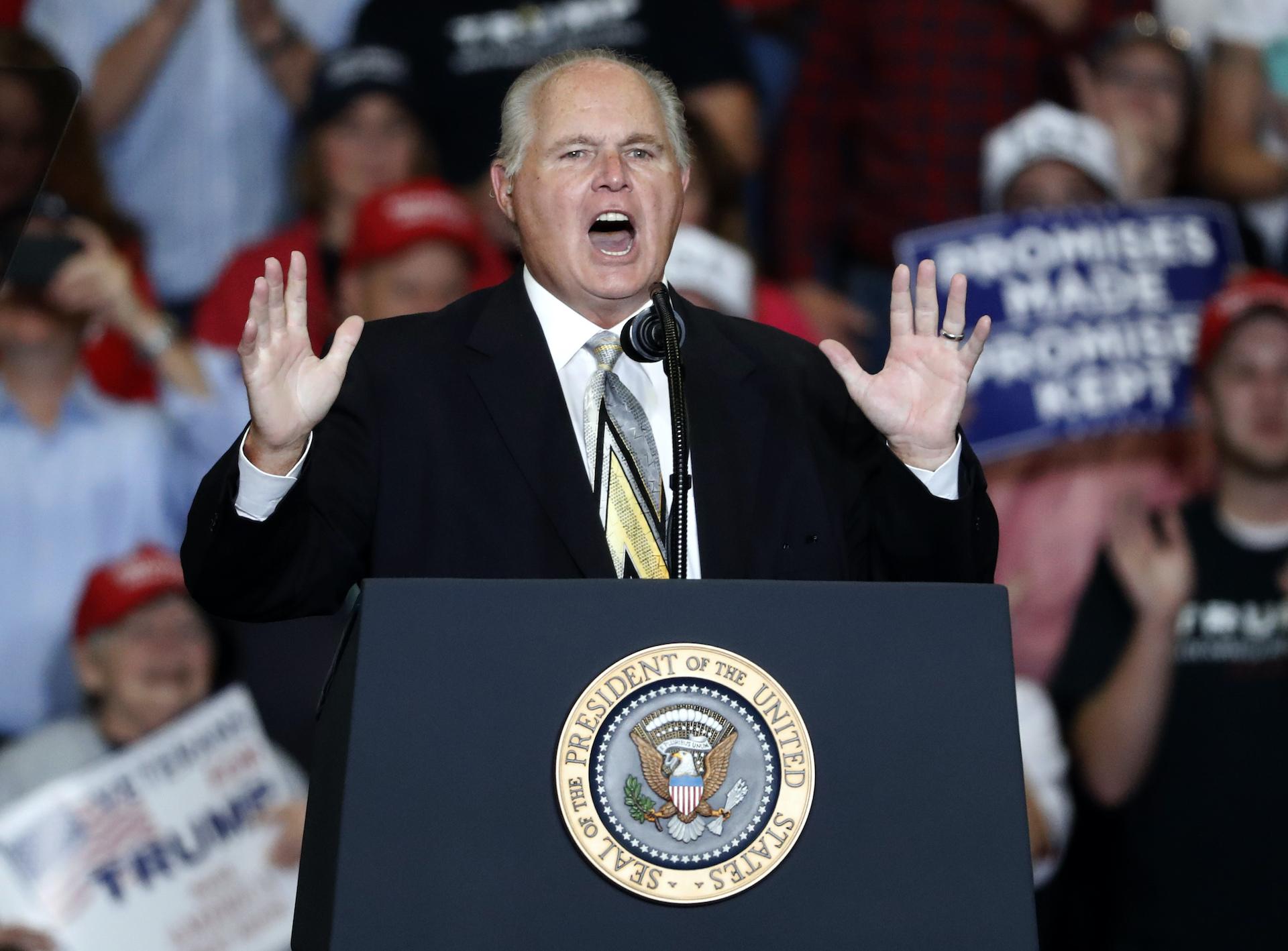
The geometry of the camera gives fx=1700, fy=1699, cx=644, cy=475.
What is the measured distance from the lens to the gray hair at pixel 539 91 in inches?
78.0

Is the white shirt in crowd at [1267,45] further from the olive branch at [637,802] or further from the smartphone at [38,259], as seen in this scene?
the olive branch at [637,802]

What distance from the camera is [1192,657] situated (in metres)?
4.21

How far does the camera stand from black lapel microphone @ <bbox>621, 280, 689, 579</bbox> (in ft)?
5.04

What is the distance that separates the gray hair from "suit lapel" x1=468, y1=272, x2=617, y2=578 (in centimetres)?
19

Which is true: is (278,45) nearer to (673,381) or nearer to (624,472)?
(624,472)

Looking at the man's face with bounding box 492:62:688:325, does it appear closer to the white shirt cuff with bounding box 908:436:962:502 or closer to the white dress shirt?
the white dress shirt

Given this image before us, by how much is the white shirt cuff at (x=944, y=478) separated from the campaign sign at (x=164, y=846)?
102 inches

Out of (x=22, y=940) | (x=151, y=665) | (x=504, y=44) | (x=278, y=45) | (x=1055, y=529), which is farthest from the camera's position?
(x=278, y=45)

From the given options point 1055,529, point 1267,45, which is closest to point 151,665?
point 1055,529

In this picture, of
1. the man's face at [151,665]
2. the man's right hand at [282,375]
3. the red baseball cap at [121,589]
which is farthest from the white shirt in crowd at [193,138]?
the man's right hand at [282,375]

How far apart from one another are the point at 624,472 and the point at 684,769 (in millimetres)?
431

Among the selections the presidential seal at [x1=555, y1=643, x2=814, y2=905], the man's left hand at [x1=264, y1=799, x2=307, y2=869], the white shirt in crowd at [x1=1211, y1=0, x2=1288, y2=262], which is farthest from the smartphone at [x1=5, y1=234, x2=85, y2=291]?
the presidential seal at [x1=555, y1=643, x2=814, y2=905]

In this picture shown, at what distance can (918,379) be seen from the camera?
175cm

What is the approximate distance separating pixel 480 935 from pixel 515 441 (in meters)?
0.57
